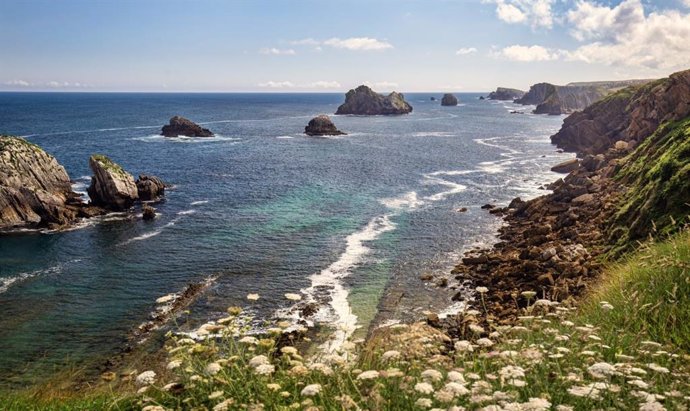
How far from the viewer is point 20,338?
2966 centimetres

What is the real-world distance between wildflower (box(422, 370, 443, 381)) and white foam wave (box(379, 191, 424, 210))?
5317 cm

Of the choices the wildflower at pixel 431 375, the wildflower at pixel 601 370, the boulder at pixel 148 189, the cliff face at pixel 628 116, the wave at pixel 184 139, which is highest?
the cliff face at pixel 628 116

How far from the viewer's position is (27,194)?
53625 millimetres

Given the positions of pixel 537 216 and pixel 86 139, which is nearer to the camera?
pixel 537 216

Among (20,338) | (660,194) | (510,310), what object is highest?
(660,194)

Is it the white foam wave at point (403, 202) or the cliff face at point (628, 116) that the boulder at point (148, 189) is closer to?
the white foam wave at point (403, 202)

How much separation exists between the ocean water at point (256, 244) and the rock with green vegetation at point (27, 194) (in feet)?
12.5

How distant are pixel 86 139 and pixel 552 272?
12094 cm

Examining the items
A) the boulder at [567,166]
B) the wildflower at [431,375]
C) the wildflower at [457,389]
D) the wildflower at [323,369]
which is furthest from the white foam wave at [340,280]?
the boulder at [567,166]

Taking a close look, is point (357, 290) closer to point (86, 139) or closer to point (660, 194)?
point (660, 194)

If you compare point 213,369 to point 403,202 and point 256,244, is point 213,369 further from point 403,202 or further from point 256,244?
point 403,202

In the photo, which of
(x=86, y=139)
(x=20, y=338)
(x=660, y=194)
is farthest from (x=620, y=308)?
(x=86, y=139)

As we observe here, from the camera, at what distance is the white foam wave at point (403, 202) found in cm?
6082

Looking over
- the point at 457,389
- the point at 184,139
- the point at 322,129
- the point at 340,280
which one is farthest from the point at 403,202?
the point at 322,129
